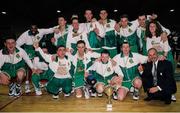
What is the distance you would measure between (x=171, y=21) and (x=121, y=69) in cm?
1950

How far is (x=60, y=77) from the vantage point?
654cm

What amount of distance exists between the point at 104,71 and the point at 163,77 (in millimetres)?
1267

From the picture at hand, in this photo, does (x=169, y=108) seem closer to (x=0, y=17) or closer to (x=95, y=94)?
(x=95, y=94)

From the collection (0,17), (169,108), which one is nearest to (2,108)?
(169,108)

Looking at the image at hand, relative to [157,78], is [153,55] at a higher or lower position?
higher

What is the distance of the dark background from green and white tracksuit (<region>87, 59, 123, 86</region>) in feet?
37.9

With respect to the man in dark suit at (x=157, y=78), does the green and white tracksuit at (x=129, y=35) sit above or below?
above

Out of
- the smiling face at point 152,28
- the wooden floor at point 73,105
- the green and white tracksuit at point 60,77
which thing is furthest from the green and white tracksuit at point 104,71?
the smiling face at point 152,28

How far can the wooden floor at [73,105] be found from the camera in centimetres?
551

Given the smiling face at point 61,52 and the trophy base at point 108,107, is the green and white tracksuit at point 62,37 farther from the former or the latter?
the trophy base at point 108,107

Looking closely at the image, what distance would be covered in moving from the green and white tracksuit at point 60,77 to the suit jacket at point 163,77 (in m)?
1.60

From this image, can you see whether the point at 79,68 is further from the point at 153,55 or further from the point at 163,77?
the point at 163,77

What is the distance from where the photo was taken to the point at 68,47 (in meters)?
7.25

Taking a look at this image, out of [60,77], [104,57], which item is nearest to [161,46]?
[104,57]
